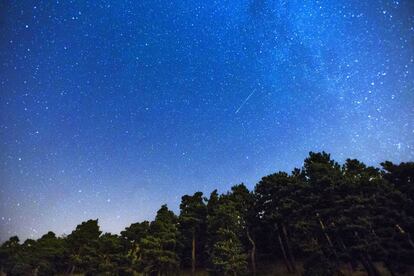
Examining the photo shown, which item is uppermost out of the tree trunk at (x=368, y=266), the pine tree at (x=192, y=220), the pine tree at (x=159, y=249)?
the pine tree at (x=192, y=220)

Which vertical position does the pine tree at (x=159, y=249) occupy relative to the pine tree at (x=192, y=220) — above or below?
below

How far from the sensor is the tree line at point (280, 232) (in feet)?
104

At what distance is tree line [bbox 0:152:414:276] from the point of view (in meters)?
31.7

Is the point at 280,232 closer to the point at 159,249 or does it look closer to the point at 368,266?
the point at 368,266

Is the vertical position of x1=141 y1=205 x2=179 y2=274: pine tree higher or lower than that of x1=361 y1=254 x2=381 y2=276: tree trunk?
higher

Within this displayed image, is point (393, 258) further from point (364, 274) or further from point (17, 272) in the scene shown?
point (17, 272)

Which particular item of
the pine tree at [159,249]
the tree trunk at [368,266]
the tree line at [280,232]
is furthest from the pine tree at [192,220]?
the tree trunk at [368,266]

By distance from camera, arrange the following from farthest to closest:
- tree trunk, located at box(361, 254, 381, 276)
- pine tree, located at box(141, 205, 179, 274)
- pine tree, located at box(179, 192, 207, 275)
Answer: pine tree, located at box(179, 192, 207, 275), pine tree, located at box(141, 205, 179, 274), tree trunk, located at box(361, 254, 381, 276)

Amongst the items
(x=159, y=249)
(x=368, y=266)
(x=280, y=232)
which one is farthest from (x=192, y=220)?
(x=368, y=266)

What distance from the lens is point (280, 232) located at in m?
49.1

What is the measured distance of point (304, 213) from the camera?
A: 120 feet

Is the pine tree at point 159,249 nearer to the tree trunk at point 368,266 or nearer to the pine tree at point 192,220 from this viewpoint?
the pine tree at point 192,220

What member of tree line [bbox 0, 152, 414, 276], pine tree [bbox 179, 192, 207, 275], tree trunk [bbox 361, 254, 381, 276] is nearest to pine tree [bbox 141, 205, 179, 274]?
tree line [bbox 0, 152, 414, 276]

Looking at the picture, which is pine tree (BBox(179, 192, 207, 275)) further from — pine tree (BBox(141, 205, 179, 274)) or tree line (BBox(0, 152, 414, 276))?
pine tree (BBox(141, 205, 179, 274))
